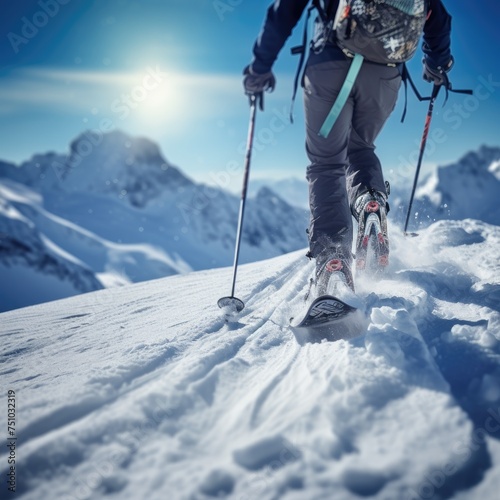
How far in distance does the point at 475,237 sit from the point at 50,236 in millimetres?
103317

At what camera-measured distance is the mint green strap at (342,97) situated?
191 cm

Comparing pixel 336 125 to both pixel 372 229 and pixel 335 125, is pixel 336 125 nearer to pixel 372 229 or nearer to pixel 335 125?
pixel 335 125

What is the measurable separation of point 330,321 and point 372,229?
1.01 metres

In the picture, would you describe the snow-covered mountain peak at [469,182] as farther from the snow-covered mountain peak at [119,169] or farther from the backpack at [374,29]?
the backpack at [374,29]

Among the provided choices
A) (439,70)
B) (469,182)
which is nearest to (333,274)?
(439,70)

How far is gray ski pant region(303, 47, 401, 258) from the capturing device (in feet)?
6.59

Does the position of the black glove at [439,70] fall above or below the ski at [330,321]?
above

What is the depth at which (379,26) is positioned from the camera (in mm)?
1768

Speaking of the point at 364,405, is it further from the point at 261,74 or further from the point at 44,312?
the point at 44,312

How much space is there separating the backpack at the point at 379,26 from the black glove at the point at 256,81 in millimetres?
537

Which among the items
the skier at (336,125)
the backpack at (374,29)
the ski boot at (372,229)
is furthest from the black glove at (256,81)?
the ski boot at (372,229)

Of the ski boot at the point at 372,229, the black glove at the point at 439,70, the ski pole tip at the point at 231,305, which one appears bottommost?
the ski pole tip at the point at 231,305

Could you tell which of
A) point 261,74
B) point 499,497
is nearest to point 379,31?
point 261,74

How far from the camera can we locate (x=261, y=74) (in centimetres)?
222
